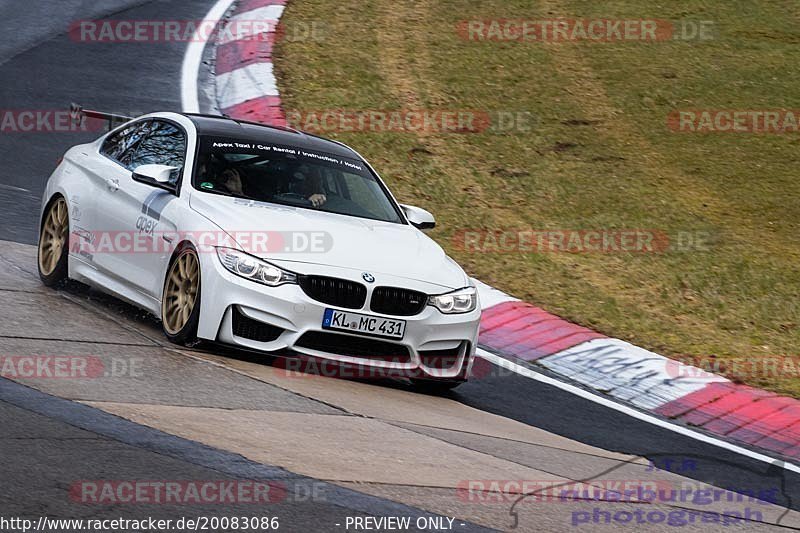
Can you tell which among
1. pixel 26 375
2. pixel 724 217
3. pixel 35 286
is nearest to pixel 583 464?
pixel 26 375

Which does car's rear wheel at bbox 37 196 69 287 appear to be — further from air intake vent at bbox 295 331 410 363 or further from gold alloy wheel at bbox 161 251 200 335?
air intake vent at bbox 295 331 410 363

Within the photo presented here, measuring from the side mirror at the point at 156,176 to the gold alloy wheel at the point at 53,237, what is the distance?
45.1 inches

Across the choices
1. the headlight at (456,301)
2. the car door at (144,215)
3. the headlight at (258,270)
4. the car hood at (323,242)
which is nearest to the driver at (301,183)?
the car hood at (323,242)

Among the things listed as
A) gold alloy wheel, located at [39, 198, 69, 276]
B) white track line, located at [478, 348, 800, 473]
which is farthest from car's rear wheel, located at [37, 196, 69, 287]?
white track line, located at [478, 348, 800, 473]

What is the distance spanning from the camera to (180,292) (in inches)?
324

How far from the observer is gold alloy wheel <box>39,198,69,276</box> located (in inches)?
377

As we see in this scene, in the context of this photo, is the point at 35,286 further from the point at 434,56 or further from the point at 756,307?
the point at 434,56

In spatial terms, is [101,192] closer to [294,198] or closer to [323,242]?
[294,198]

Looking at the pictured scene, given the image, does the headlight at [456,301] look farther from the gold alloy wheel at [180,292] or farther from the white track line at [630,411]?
the gold alloy wheel at [180,292]

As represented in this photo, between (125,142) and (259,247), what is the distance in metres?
2.33

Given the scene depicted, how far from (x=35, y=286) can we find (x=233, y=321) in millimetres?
2310

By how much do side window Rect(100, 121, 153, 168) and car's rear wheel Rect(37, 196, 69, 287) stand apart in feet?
1.72

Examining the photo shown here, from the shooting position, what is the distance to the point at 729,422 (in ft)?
30.0

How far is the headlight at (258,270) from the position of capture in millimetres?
7883
